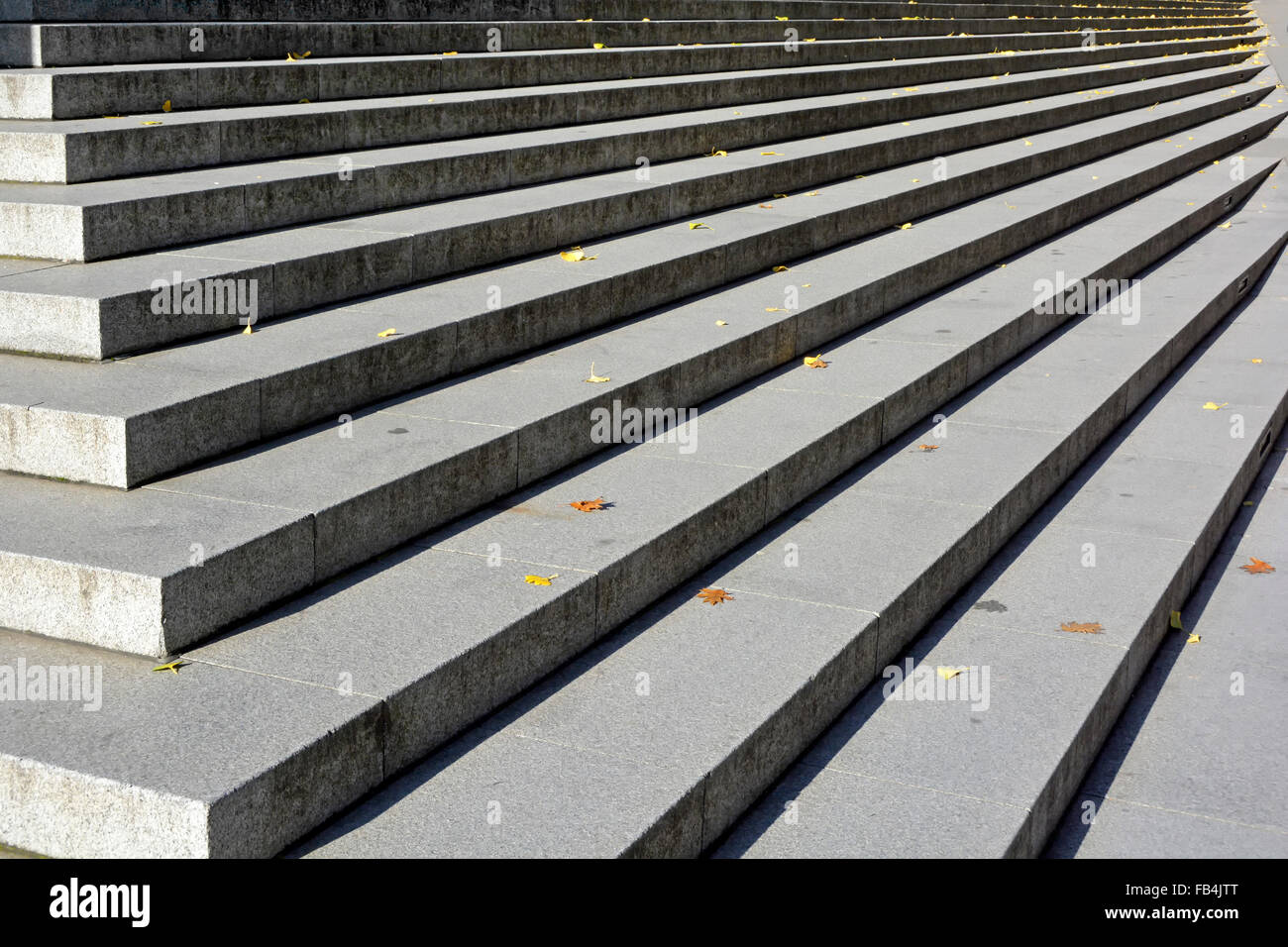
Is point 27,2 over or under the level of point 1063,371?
over

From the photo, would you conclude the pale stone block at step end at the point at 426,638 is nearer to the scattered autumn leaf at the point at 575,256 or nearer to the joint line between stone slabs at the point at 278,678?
the joint line between stone slabs at the point at 278,678

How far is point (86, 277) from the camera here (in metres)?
5.19

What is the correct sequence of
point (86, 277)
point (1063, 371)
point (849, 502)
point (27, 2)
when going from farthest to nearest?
1. point (1063, 371)
2. point (27, 2)
3. point (849, 502)
4. point (86, 277)

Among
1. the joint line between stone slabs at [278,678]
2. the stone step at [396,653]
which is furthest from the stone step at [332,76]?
the joint line between stone slabs at [278,678]

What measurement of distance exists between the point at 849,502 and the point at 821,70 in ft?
24.6

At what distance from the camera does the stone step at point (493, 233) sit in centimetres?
495

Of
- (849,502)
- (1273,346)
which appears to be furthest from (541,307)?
(1273,346)

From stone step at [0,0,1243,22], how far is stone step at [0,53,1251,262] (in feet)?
4.80

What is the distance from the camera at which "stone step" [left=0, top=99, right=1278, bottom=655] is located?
A: 369 cm

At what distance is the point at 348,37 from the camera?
8984 mm

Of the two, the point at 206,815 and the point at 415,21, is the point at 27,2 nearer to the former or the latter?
the point at 415,21

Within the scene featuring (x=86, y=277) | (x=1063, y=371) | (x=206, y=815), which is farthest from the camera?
(x=1063, y=371)

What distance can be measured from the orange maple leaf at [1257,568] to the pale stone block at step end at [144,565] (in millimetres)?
4448

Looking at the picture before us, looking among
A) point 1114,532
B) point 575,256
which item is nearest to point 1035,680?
point 1114,532
